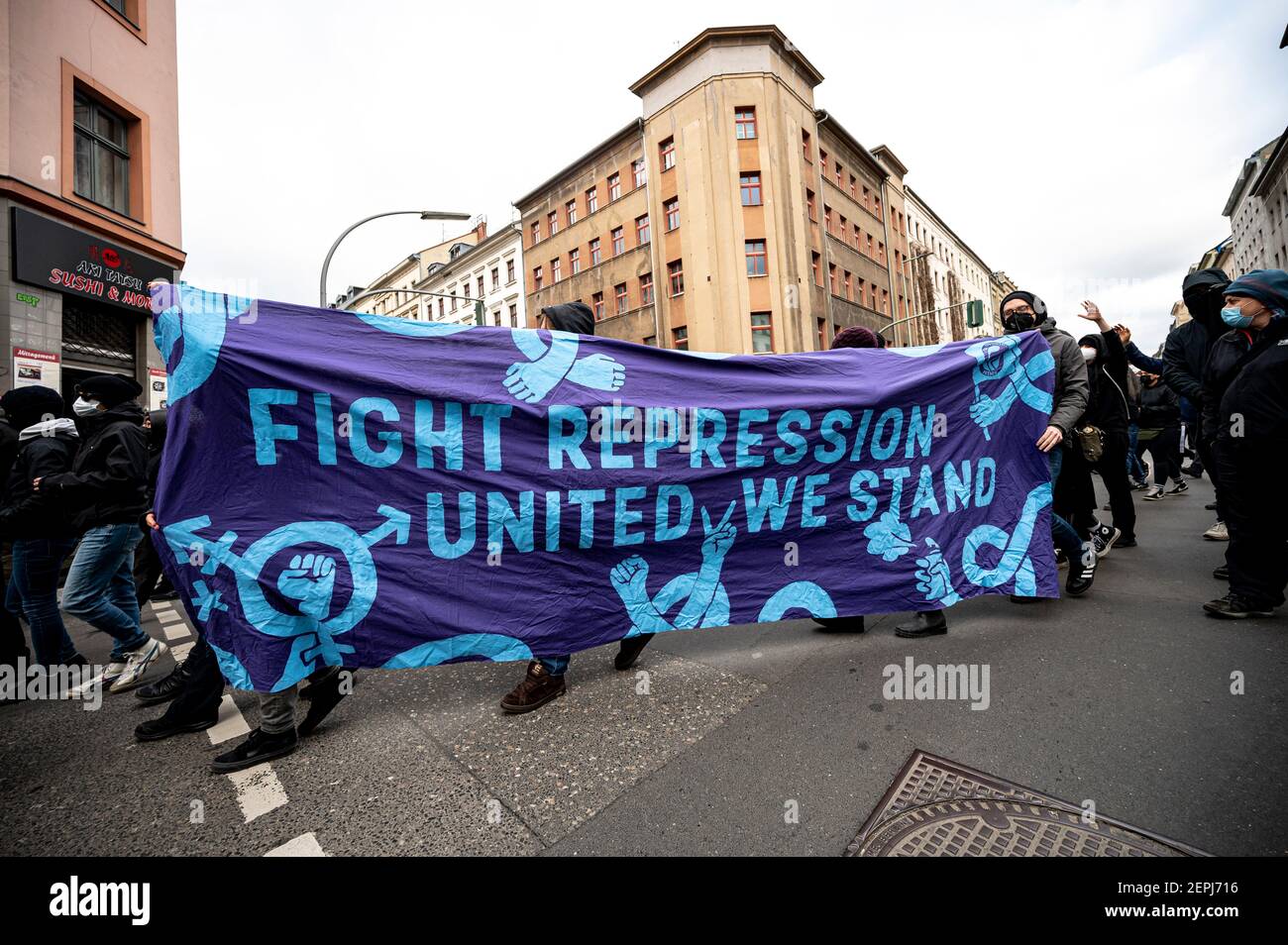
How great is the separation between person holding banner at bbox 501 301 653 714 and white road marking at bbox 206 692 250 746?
134 centimetres

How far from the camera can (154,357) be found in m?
11.4

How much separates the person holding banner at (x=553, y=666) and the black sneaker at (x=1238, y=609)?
11.3ft

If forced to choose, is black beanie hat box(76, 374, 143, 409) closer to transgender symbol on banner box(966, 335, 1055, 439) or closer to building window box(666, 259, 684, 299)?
transgender symbol on banner box(966, 335, 1055, 439)

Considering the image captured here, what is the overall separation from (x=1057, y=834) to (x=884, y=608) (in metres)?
1.60

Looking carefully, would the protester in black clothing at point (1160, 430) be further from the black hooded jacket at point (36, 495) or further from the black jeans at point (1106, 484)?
the black hooded jacket at point (36, 495)

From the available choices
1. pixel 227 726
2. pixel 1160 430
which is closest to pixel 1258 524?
pixel 1160 430

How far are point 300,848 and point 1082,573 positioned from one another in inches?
187

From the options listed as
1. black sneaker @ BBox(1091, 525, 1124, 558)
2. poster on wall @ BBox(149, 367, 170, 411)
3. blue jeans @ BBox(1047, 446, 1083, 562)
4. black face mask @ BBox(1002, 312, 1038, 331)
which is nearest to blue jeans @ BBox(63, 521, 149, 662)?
blue jeans @ BBox(1047, 446, 1083, 562)

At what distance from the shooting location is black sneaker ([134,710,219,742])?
2828mm

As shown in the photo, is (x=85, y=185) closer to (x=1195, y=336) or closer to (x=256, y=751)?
(x=256, y=751)

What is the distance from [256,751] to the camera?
252 cm

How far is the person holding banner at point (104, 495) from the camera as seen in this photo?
3348 mm
